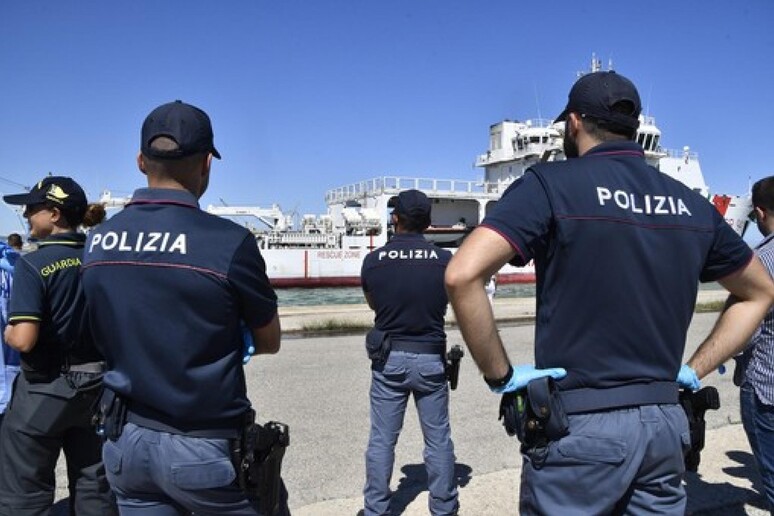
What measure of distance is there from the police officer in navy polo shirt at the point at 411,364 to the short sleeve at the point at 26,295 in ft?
5.42

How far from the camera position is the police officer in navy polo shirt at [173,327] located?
1.78 metres

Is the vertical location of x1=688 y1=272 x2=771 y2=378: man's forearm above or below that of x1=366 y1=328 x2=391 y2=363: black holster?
above

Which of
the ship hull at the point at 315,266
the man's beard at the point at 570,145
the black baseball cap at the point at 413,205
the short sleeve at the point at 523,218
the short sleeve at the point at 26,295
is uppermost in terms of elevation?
the man's beard at the point at 570,145

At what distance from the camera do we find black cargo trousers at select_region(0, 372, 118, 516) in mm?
2504

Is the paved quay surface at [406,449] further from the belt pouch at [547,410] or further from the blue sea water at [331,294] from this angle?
the blue sea water at [331,294]

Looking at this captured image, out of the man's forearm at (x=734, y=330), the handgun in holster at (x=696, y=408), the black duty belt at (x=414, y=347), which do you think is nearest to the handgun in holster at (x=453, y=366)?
the black duty belt at (x=414, y=347)

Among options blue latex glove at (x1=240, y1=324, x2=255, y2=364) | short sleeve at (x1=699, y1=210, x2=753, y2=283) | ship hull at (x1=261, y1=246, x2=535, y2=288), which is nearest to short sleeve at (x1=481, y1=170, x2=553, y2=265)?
short sleeve at (x1=699, y1=210, x2=753, y2=283)

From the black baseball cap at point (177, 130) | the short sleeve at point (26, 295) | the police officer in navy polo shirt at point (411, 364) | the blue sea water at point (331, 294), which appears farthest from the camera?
the blue sea water at point (331, 294)

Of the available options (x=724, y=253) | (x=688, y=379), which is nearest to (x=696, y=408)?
(x=688, y=379)

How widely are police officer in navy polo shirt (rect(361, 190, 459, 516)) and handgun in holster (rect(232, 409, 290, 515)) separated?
125cm

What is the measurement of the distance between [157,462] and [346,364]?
20.6ft

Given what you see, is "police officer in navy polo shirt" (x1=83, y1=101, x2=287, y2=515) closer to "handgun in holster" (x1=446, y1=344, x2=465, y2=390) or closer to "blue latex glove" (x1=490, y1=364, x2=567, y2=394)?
"blue latex glove" (x1=490, y1=364, x2=567, y2=394)

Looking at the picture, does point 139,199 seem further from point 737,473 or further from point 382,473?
point 737,473

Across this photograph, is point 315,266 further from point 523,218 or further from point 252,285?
point 523,218
